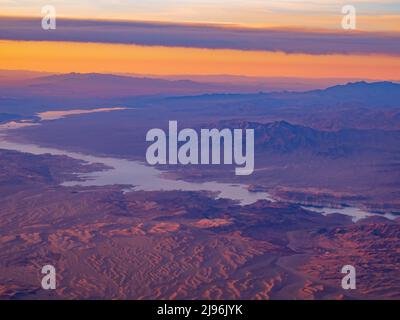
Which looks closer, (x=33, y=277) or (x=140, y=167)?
(x=33, y=277)

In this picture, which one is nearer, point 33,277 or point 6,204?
point 33,277

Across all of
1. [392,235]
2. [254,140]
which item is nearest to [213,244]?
[392,235]

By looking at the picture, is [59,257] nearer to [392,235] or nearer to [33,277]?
[33,277]

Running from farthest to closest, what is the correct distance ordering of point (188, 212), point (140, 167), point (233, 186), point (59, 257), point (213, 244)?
point (140, 167), point (233, 186), point (188, 212), point (213, 244), point (59, 257)

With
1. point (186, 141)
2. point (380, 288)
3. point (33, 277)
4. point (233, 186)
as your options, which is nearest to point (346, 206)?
point (233, 186)

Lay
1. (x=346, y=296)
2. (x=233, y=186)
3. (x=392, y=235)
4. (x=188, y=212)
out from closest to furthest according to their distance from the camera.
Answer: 1. (x=346, y=296)
2. (x=392, y=235)
3. (x=188, y=212)
4. (x=233, y=186)

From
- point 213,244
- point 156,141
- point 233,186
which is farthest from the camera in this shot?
point 156,141

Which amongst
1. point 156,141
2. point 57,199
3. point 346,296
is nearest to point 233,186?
point 57,199

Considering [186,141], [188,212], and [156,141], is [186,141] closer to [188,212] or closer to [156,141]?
[156,141]

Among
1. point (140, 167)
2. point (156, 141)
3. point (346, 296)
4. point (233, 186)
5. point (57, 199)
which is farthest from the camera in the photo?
point (156, 141)
